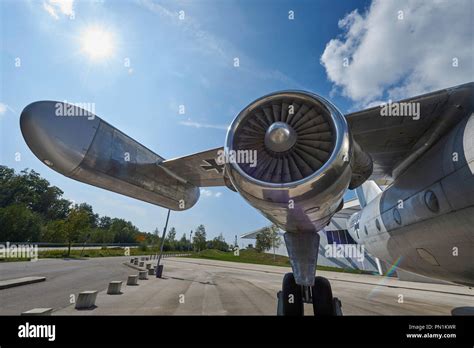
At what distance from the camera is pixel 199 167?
524cm

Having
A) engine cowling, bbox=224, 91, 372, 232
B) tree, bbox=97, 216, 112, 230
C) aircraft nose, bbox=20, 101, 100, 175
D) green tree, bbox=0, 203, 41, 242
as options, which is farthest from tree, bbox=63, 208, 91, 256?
Answer: tree, bbox=97, 216, 112, 230

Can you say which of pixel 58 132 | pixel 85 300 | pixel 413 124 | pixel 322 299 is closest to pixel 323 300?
pixel 322 299

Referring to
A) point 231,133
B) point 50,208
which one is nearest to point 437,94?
point 231,133

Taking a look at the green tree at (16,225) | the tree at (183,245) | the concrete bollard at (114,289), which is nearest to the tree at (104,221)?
the tree at (183,245)

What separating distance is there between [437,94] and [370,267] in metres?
33.9

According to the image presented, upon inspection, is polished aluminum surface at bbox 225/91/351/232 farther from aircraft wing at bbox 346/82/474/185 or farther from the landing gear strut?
the landing gear strut

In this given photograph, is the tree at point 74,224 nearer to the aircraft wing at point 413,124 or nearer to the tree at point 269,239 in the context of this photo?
the tree at point 269,239

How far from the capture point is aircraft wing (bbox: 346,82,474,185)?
3.58m

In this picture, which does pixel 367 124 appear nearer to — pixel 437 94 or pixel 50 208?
pixel 437 94

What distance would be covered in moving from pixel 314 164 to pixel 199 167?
291 centimetres

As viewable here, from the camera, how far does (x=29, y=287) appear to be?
30.2 ft

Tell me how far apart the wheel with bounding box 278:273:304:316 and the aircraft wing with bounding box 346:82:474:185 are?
10.8ft

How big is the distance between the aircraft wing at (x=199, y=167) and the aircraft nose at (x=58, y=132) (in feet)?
5.25

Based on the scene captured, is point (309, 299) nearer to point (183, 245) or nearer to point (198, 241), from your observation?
point (198, 241)
